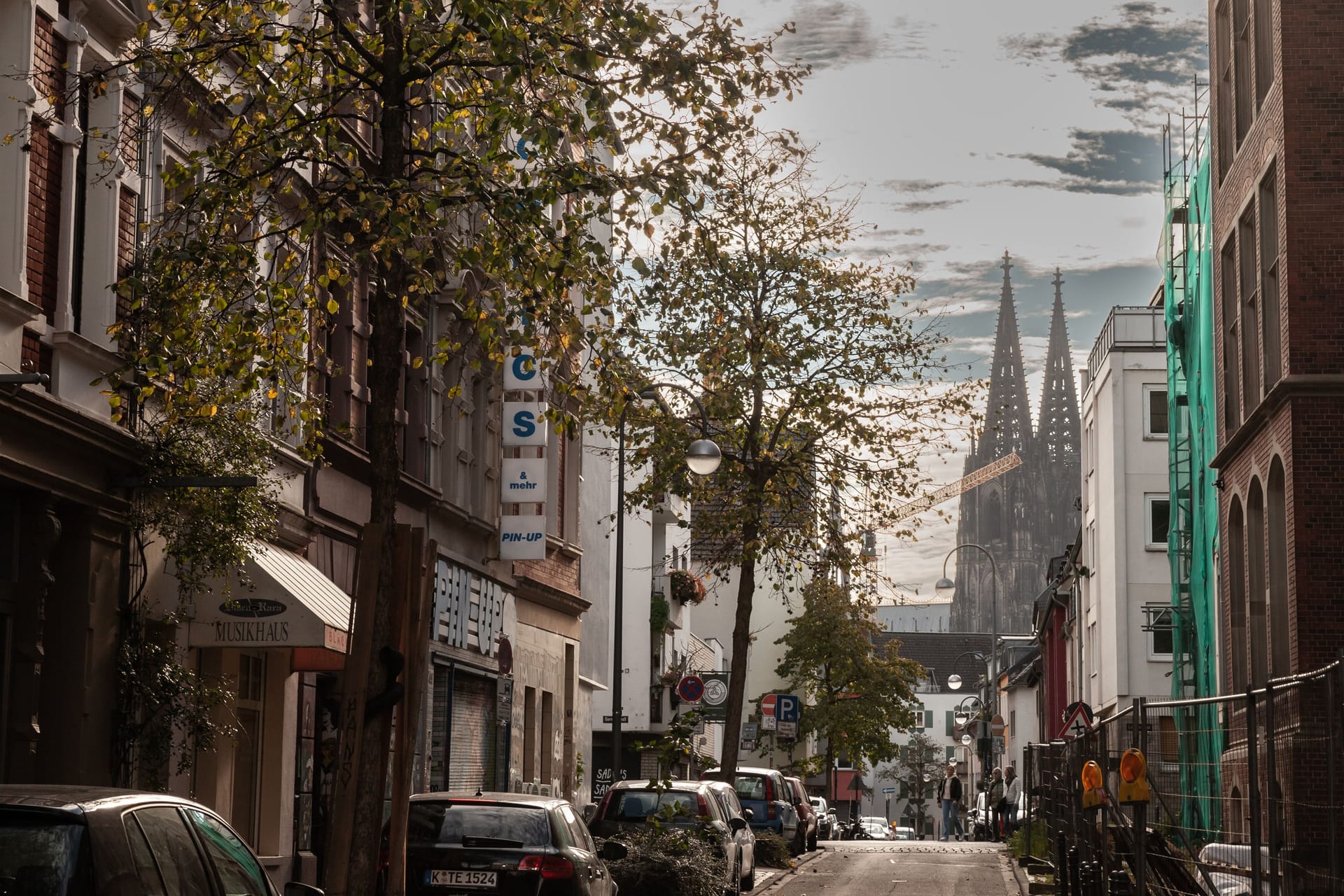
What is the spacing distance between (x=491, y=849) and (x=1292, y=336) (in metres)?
13.0

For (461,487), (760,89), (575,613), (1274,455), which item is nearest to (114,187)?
(760,89)

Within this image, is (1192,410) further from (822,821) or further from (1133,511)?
(822,821)

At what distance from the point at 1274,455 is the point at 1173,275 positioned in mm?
13906

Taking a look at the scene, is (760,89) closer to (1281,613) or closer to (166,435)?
(166,435)

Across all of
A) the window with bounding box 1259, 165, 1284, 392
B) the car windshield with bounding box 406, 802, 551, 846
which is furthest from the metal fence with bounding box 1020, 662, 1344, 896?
the window with bounding box 1259, 165, 1284, 392

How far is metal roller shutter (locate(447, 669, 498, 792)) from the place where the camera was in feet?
87.1

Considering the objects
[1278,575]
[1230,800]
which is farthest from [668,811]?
[1230,800]

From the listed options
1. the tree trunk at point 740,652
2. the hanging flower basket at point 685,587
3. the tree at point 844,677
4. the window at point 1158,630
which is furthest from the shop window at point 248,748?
the tree at point 844,677

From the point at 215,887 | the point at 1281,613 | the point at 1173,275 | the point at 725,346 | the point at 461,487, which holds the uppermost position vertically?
the point at 1173,275

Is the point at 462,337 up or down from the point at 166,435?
up

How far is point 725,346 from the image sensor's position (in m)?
26.5

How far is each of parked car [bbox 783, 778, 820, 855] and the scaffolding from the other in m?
7.96

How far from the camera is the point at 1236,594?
2653 centimetres

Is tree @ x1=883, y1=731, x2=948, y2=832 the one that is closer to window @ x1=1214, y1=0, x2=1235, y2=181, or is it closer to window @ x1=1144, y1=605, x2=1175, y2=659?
window @ x1=1144, y1=605, x2=1175, y2=659
